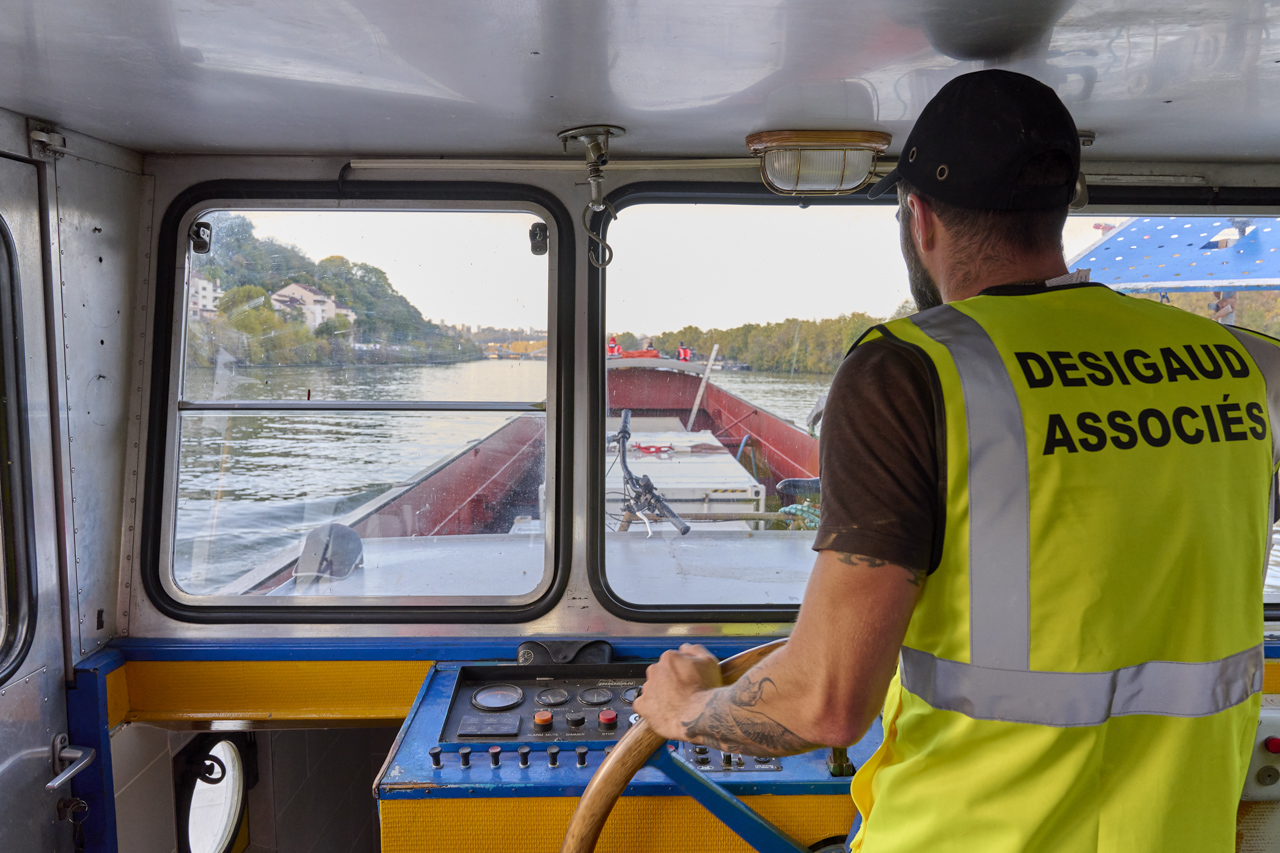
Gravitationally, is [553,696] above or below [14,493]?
below

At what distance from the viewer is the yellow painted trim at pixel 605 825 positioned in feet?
6.09

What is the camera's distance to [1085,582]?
2.90 ft

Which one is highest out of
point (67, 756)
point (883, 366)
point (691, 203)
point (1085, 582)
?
point (691, 203)

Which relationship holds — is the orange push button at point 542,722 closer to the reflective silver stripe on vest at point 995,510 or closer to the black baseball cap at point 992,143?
the reflective silver stripe on vest at point 995,510

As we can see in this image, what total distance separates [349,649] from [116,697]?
64 cm

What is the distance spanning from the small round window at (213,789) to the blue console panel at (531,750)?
0.94 meters

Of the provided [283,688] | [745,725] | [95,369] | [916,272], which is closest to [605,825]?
[745,725]

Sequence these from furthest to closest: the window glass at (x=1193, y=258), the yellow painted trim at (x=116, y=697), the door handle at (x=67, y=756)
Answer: the window glass at (x=1193, y=258) → the yellow painted trim at (x=116, y=697) → the door handle at (x=67, y=756)

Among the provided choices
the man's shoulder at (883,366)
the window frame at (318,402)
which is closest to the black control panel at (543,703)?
the window frame at (318,402)

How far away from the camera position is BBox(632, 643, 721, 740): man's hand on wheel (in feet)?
3.99

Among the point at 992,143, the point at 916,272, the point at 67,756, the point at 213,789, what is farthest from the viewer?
the point at 213,789

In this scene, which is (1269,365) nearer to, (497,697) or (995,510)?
(995,510)

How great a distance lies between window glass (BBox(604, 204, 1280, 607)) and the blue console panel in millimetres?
473

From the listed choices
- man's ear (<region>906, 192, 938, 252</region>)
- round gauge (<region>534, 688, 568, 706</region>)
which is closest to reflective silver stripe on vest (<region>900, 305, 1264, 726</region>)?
man's ear (<region>906, 192, 938, 252</region>)
